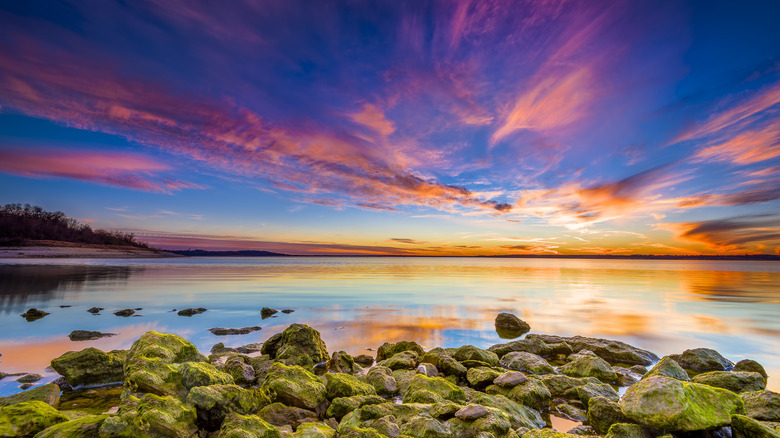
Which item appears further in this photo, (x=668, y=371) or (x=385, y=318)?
(x=385, y=318)

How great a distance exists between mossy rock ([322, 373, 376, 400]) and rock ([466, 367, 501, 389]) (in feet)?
8.38

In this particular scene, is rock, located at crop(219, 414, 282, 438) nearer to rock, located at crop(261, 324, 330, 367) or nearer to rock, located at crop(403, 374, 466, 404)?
rock, located at crop(403, 374, 466, 404)

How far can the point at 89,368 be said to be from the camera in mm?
8172

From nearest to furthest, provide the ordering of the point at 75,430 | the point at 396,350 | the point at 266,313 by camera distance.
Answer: the point at 75,430 → the point at 396,350 → the point at 266,313

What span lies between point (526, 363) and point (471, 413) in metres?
5.04

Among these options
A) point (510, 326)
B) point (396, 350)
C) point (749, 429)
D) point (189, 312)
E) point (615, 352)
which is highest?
point (749, 429)

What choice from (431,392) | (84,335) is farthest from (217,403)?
(84,335)

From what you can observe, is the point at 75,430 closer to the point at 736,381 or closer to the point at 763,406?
the point at 763,406

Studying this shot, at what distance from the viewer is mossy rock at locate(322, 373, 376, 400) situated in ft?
23.2

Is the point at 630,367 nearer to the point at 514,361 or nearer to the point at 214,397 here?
the point at 514,361

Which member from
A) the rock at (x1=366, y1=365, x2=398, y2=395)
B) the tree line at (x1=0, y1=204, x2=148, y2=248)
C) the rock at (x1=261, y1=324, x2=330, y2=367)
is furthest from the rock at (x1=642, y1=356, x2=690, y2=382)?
the tree line at (x1=0, y1=204, x2=148, y2=248)

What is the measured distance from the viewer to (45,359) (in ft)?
33.3

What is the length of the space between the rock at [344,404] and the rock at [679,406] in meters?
4.43

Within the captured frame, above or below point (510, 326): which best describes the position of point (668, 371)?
above
